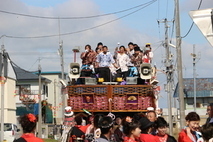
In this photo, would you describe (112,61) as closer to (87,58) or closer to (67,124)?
(87,58)

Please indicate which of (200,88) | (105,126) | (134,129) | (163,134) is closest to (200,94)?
(200,88)

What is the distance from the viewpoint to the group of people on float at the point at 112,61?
1688cm

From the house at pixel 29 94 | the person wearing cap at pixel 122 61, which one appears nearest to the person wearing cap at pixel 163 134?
the person wearing cap at pixel 122 61

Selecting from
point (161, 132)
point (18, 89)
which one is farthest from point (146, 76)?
point (18, 89)

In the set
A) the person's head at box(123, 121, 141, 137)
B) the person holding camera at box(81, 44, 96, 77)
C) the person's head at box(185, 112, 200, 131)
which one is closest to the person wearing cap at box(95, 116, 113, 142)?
the person's head at box(123, 121, 141, 137)

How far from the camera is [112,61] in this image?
679 inches

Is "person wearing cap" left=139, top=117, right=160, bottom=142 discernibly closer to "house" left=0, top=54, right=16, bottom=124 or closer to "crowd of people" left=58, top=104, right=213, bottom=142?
"crowd of people" left=58, top=104, right=213, bottom=142

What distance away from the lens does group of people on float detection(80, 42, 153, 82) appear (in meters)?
16.9

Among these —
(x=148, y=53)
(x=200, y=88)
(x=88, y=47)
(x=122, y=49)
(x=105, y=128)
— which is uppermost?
(x=88, y=47)

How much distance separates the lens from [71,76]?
1638cm

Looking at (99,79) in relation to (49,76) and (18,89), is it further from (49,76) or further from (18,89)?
(49,76)

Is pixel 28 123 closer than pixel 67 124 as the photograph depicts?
Yes

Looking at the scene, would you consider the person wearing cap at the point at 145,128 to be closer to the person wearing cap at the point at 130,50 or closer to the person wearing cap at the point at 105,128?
the person wearing cap at the point at 105,128

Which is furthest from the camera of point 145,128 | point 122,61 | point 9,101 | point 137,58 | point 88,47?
point 9,101
